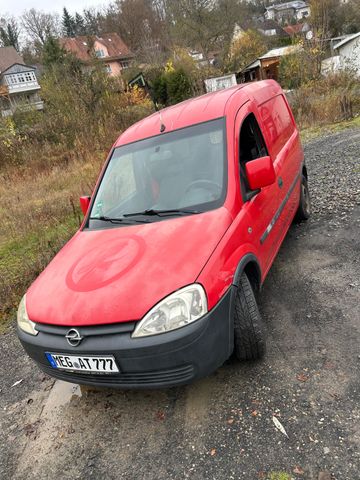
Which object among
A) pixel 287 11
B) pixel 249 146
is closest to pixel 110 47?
pixel 287 11

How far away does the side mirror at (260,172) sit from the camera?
118 inches

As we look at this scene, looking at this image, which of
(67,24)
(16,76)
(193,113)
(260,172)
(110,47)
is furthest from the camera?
(67,24)

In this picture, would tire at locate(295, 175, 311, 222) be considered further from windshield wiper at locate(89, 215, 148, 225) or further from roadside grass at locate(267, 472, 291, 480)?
roadside grass at locate(267, 472, 291, 480)

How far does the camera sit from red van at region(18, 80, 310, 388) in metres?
2.26

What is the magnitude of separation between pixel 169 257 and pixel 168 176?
3.37 feet

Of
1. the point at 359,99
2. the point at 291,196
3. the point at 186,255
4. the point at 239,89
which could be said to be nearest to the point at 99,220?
the point at 186,255

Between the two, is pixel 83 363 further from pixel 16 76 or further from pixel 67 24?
pixel 67 24

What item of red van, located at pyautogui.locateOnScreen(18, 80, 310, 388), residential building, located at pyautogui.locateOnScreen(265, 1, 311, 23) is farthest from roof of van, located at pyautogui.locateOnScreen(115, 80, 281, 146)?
residential building, located at pyautogui.locateOnScreen(265, 1, 311, 23)

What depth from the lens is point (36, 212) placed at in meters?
7.93

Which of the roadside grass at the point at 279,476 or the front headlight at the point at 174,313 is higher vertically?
the front headlight at the point at 174,313

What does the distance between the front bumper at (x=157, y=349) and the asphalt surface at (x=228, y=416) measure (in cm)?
44

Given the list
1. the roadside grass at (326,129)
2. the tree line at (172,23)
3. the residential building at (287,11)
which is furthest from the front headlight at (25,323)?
the residential building at (287,11)

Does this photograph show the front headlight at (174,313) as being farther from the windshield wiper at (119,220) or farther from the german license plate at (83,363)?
the windshield wiper at (119,220)

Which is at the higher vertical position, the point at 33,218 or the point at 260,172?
the point at 260,172
